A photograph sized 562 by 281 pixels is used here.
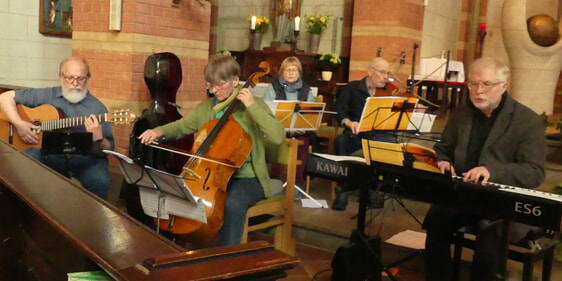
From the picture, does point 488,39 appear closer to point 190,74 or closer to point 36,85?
point 190,74

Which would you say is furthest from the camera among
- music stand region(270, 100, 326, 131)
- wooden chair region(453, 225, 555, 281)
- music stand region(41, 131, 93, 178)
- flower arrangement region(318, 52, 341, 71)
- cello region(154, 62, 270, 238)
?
flower arrangement region(318, 52, 341, 71)

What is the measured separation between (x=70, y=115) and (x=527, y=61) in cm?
700

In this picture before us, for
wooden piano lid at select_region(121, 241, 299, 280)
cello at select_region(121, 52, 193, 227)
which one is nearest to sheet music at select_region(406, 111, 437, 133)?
cello at select_region(121, 52, 193, 227)

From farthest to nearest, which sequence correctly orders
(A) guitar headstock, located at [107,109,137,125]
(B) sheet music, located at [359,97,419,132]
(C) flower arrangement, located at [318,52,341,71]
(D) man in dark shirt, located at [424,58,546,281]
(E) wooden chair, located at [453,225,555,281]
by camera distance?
(C) flower arrangement, located at [318,52,341,71] → (B) sheet music, located at [359,97,419,132] → (A) guitar headstock, located at [107,109,137,125] → (E) wooden chair, located at [453,225,555,281] → (D) man in dark shirt, located at [424,58,546,281]

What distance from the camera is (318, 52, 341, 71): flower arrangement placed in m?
7.79

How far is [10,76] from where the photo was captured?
688 cm

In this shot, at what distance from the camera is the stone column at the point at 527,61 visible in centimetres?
838

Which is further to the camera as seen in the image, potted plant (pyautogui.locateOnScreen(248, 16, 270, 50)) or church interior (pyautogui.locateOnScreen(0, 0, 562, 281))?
potted plant (pyautogui.locateOnScreen(248, 16, 270, 50))

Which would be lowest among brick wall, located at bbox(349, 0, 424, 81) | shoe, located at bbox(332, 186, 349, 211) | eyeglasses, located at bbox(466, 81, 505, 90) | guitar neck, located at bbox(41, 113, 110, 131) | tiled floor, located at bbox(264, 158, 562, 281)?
tiled floor, located at bbox(264, 158, 562, 281)

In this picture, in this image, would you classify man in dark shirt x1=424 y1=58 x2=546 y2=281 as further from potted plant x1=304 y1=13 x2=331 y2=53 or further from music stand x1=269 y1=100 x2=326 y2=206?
potted plant x1=304 y1=13 x2=331 y2=53

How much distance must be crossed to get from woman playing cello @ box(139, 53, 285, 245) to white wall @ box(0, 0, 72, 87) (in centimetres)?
427

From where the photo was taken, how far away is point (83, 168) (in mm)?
3764

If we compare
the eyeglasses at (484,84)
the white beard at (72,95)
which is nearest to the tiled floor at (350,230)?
the eyeglasses at (484,84)

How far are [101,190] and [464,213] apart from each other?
226 cm
